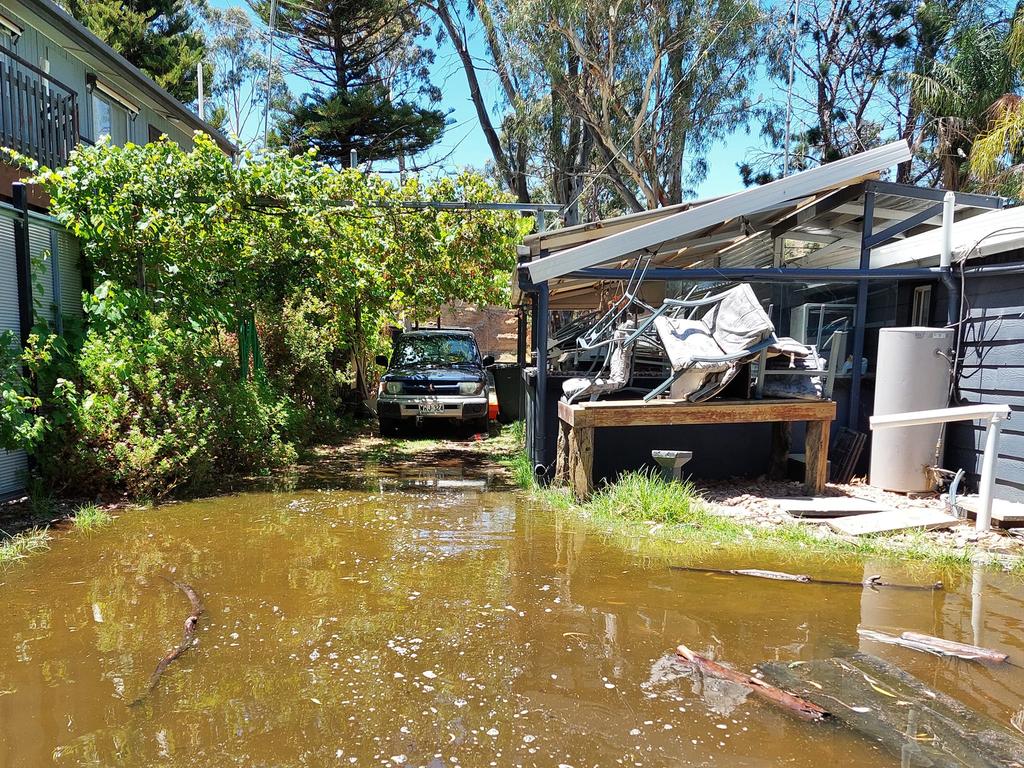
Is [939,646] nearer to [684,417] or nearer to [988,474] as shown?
[988,474]

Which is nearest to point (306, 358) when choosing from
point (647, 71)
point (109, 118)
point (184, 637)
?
point (109, 118)

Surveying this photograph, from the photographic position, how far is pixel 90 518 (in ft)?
21.1

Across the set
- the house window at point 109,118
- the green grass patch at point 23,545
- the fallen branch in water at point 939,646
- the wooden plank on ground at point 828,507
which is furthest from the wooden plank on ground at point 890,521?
the house window at point 109,118

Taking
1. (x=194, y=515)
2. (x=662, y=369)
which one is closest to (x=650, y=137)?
(x=662, y=369)

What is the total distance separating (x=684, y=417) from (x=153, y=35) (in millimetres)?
24746

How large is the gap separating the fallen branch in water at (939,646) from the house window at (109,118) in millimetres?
13798

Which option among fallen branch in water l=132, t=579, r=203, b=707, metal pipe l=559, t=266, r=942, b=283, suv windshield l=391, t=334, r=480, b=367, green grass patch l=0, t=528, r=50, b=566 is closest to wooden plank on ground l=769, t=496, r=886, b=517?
metal pipe l=559, t=266, r=942, b=283

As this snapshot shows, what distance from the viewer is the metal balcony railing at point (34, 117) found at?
765 cm

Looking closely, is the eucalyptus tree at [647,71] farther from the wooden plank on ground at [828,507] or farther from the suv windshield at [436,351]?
the wooden plank on ground at [828,507]

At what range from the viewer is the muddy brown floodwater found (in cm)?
297

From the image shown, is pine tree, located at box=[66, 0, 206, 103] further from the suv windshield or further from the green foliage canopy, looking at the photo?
the green foliage canopy

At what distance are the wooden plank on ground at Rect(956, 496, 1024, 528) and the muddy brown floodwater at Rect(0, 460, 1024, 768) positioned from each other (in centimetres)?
106

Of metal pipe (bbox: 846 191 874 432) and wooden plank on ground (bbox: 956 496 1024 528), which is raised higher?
metal pipe (bbox: 846 191 874 432)

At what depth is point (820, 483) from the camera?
23.6 feet
